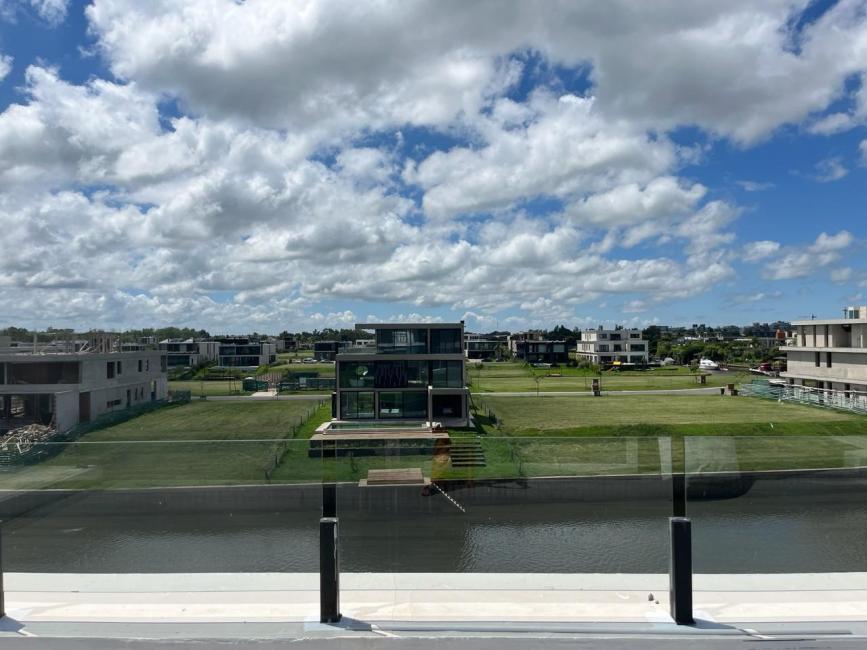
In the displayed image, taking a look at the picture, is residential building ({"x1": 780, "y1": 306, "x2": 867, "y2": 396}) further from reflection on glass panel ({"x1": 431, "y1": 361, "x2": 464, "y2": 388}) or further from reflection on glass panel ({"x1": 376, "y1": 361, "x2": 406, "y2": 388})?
reflection on glass panel ({"x1": 376, "y1": 361, "x2": 406, "y2": 388})

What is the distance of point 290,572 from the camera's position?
5.18 meters

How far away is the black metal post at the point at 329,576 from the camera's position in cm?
415

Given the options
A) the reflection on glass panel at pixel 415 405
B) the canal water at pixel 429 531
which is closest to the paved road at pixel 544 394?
the reflection on glass panel at pixel 415 405

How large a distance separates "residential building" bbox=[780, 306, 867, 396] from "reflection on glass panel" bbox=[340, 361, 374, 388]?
3059 cm

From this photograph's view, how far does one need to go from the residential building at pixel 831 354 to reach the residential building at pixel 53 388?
4545 centimetres

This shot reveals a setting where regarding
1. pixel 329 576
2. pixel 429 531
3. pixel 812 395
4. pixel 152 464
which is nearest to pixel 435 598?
pixel 329 576

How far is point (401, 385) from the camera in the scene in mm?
33969

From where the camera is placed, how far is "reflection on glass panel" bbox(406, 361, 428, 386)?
34.0m

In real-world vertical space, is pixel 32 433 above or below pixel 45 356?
below

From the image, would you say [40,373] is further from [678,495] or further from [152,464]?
[678,495]

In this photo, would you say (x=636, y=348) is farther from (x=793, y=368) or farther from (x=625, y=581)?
(x=625, y=581)

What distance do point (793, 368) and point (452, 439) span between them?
4958cm

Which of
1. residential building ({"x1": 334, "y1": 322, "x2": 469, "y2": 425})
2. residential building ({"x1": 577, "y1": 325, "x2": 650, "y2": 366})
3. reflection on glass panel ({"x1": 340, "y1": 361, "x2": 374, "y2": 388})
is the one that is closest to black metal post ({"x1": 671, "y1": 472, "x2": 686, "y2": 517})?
residential building ({"x1": 334, "y1": 322, "x2": 469, "y2": 425})

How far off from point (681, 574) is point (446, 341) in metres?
30.5
